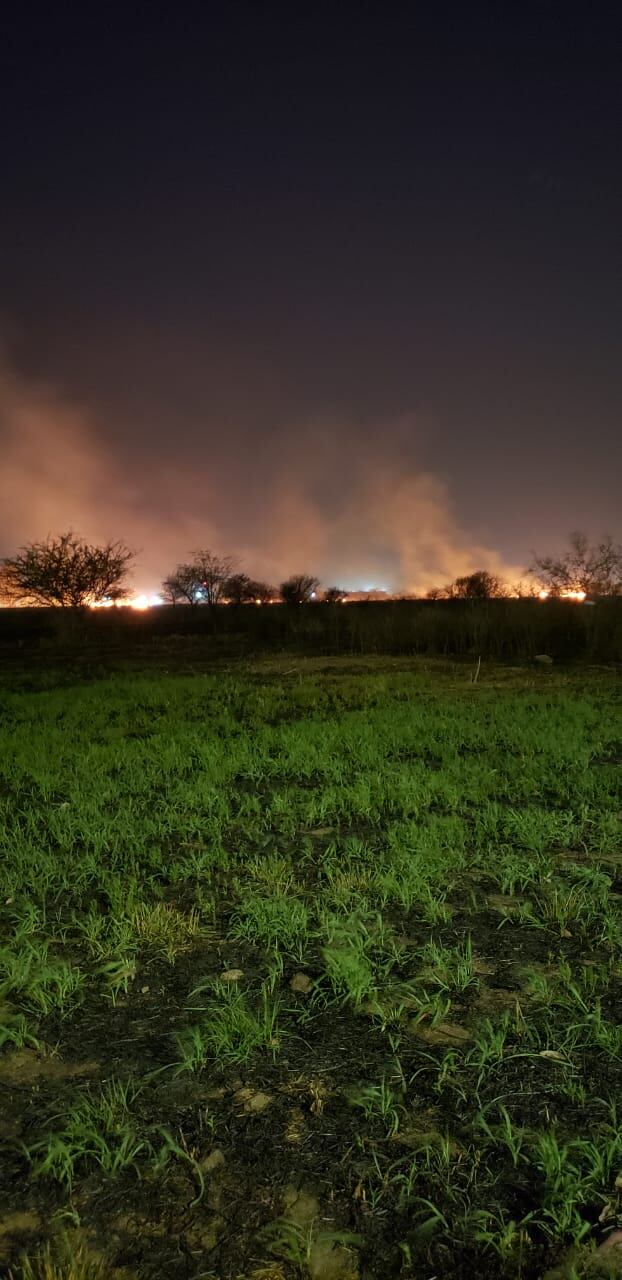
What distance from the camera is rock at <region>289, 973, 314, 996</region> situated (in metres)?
3.04

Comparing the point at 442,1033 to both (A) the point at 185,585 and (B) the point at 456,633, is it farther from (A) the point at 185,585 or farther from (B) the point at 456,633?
(A) the point at 185,585

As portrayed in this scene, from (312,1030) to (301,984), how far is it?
0.37m

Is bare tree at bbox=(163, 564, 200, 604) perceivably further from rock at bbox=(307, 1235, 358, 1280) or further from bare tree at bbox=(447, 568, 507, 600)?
rock at bbox=(307, 1235, 358, 1280)

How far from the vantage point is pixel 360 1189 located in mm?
1930

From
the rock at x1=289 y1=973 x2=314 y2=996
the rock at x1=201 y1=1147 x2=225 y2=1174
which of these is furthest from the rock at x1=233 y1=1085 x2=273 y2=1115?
the rock at x1=289 y1=973 x2=314 y2=996

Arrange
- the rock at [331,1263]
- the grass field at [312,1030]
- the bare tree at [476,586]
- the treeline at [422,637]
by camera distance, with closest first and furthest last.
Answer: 1. the rock at [331,1263]
2. the grass field at [312,1030]
3. the treeline at [422,637]
4. the bare tree at [476,586]

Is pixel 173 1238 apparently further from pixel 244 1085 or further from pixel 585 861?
pixel 585 861

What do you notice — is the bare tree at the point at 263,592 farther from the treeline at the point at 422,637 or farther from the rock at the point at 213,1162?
the rock at the point at 213,1162

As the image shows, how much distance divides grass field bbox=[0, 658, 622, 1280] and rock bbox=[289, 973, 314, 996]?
17 mm

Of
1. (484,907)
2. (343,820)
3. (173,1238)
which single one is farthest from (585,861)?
(173,1238)

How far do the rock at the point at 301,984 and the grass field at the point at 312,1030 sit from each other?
2 centimetres

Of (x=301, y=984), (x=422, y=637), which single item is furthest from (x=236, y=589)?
(x=301, y=984)

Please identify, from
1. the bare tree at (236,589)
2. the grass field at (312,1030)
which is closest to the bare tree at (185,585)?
the bare tree at (236,589)

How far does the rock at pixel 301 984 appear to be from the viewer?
3037 mm
